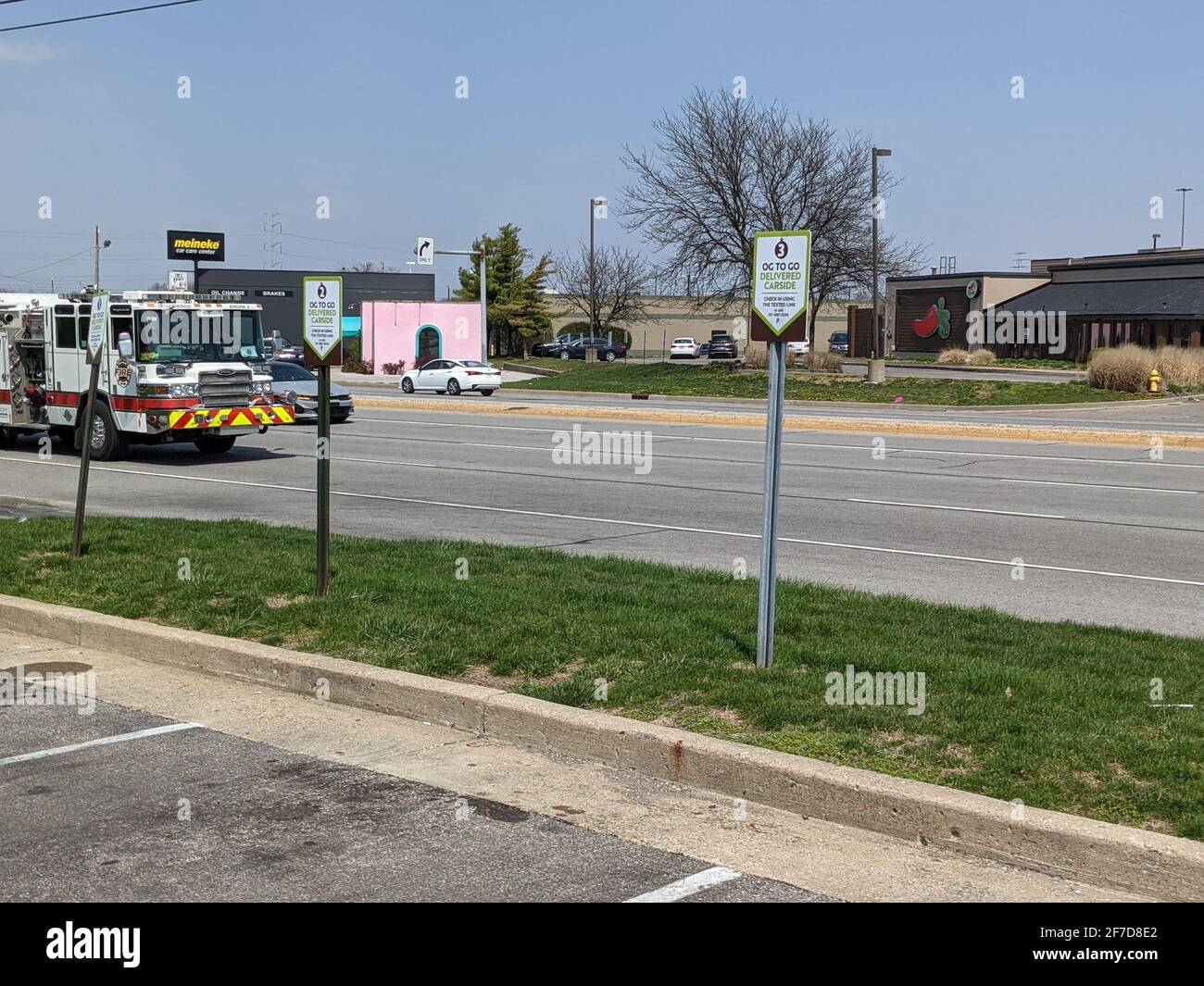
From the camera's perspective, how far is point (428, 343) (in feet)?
204

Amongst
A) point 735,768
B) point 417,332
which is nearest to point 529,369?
point 417,332

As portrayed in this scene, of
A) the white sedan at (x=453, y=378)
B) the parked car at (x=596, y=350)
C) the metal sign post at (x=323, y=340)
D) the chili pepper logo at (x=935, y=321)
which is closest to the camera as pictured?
the metal sign post at (x=323, y=340)

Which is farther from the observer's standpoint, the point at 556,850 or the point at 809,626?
the point at 809,626

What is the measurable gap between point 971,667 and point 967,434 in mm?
21014

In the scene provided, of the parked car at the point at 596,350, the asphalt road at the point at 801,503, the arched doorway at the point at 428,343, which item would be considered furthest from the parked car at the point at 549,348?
the asphalt road at the point at 801,503

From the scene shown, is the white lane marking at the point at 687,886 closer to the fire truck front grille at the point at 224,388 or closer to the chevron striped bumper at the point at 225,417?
the chevron striped bumper at the point at 225,417

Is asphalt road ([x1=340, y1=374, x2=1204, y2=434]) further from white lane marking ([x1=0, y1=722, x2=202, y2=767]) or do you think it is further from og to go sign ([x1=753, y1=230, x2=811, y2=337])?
white lane marking ([x1=0, y1=722, x2=202, y2=767])

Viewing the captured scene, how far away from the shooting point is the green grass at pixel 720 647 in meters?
5.79

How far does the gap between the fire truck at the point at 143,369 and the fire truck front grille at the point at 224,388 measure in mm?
14
